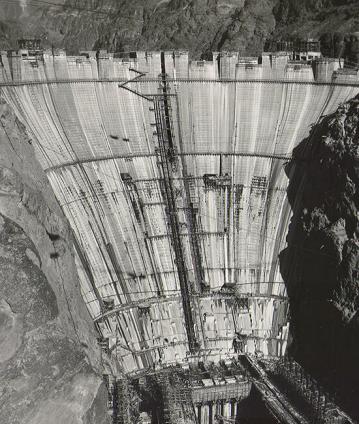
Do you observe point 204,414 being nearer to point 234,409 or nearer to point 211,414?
point 211,414

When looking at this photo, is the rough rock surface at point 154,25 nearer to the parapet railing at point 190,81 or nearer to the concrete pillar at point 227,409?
the parapet railing at point 190,81

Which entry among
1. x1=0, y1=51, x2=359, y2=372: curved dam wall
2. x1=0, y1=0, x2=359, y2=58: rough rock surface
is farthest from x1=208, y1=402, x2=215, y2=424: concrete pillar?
x1=0, y1=0, x2=359, y2=58: rough rock surface

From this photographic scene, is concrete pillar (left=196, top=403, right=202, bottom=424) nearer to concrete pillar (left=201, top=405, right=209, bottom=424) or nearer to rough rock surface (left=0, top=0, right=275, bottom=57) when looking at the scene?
concrete pillar (left=201, top=405, right=209, bottom=424)

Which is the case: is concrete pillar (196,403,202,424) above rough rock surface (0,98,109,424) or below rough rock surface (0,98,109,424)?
below

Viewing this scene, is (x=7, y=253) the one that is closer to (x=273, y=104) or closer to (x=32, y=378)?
(x=32, y=378)

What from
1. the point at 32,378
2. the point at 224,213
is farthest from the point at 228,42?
the point at 32,378

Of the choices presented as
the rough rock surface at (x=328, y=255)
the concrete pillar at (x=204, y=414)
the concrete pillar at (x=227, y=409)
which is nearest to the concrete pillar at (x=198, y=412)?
the concrete pillar at (x=204, y=414)
